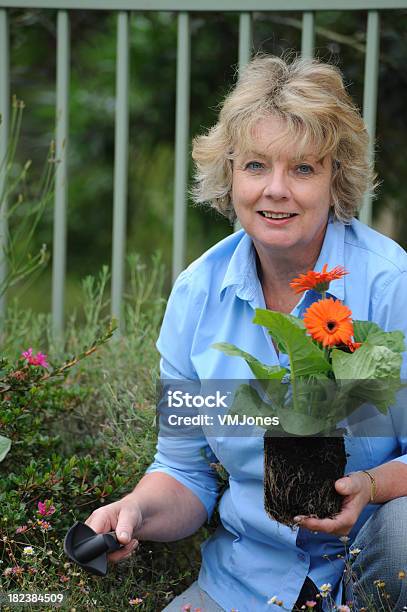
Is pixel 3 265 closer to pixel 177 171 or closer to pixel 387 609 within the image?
pixel 177 171

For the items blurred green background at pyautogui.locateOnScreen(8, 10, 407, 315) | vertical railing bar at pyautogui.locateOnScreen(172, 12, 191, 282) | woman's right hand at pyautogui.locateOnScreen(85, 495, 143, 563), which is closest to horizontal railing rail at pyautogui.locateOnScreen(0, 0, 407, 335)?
vertical railing bar at pyautogui.locateOnScreen(172, 12, 191, 282)

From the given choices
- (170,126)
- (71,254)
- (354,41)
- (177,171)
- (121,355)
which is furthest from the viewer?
(71,254)

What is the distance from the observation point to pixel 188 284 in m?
2.58

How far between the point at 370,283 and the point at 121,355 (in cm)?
126

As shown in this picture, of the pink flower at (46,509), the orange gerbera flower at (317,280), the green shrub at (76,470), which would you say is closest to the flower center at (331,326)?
the orange gerbera flower at (317,280)

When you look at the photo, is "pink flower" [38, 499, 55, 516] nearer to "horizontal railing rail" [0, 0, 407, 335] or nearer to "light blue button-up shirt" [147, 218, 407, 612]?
"light blue button-up shirt" [147, 218, 407, 612]

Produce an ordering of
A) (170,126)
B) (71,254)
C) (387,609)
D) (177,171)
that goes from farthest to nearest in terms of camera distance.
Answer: (71,254)
(170,126)
(177,171)
(387,609)

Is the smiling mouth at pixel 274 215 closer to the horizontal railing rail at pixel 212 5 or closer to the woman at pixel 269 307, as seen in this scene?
the woman at pixel 269 307

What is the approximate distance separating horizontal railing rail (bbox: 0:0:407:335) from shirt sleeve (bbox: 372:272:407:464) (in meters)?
1.23

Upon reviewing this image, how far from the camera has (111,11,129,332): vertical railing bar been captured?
3830mm

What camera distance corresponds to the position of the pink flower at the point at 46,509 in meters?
2.53

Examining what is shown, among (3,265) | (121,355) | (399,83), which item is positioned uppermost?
(399,83)

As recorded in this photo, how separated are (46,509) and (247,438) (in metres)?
0.58

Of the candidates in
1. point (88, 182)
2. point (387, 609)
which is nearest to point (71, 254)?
point (88, 182)
